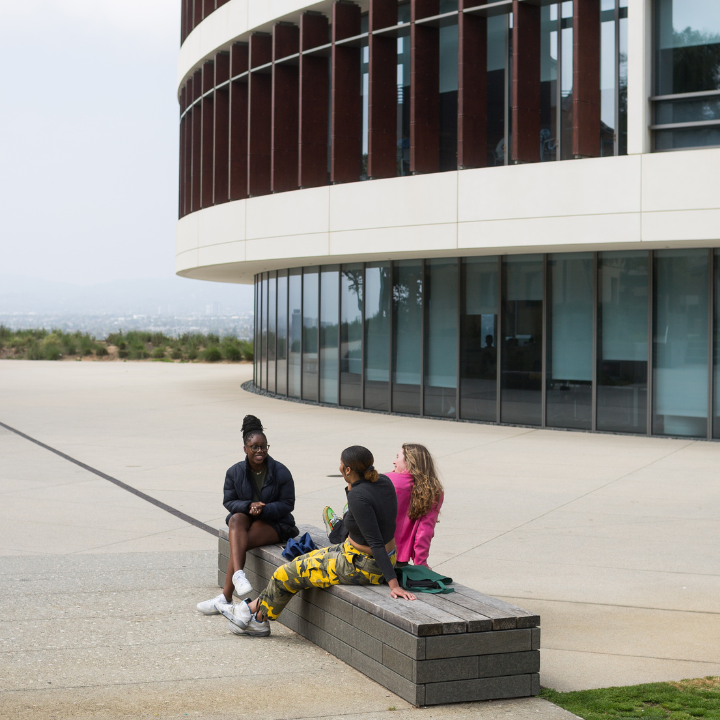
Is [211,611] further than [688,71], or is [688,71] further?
[688,71]

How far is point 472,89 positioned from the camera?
60.4 feet

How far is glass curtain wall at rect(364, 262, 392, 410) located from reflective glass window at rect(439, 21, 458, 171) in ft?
10.6

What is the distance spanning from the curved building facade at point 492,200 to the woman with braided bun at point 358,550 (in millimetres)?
11958

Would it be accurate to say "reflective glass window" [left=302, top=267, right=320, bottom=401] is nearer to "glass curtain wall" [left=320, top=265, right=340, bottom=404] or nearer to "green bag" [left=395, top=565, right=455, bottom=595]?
"glass curtain wall" [left=320, top=265, right=340, bottom=404]

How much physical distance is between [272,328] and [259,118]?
6.21 metres

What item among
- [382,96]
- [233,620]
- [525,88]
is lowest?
[233,620]

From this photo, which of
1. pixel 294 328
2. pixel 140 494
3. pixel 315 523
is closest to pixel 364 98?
pixel 294 328

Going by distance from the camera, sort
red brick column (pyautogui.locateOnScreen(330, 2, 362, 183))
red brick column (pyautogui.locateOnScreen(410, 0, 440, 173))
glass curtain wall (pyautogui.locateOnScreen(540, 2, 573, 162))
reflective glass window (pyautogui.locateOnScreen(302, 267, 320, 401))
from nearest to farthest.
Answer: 1. glass curtain wall (pyautogui.locateOnScreen(540, 2, 573, 162))
2. red brick column (pyautogui.locateOnScreen(410, 0, 440, 173))
3. red brick column (pyautogui.locateOnScreen(330, 2, 362, 183))
4. reflective glass window (pyautogui.locateOnScreen(302, 267, 320, 401))

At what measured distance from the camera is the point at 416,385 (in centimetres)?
2106

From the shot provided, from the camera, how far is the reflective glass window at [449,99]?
1952 centimetres

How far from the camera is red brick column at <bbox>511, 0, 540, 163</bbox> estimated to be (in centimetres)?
1761

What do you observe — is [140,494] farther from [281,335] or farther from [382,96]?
[281,335]

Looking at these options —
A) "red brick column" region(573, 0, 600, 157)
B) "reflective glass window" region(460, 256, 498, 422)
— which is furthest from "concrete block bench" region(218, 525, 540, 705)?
"reflective glass window" region(460, 256, 498, 422)

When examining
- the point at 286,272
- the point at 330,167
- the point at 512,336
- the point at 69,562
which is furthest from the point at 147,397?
the point at 69,562
